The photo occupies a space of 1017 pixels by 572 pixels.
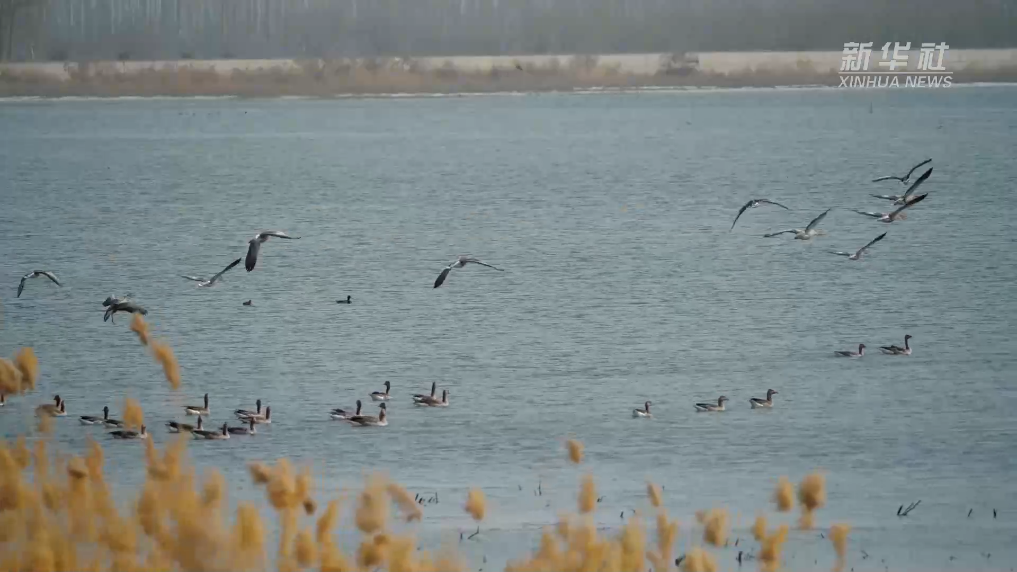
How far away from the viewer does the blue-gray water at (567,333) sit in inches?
562

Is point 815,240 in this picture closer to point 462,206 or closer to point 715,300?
point 715,300

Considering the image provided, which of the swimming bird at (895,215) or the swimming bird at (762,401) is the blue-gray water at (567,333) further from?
the swimming bird at (895,215)

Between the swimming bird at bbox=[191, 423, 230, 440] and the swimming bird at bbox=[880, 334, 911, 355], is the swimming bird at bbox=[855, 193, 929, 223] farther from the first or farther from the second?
the swimming bird at bbox=[191, 423, 230, 440]

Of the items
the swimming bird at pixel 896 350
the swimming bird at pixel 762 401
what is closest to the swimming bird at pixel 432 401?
the swimming bird at pixel 762 401

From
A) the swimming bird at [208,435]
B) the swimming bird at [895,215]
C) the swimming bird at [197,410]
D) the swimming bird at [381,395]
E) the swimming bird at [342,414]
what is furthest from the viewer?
the swimming bird at [895,215]

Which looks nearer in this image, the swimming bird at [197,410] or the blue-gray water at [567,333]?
the blue-gray water at [567,333]

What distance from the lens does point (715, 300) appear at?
29.9m

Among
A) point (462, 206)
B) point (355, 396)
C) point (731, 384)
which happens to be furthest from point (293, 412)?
point (462, 206)

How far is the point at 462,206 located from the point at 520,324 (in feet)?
100

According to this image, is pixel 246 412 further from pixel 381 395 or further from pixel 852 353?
pixel 852 353

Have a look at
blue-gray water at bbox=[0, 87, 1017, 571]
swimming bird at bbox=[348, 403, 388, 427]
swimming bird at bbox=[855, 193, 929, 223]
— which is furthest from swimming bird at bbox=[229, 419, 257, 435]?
swimming bird at bbox=[855, 193, 929, 223]

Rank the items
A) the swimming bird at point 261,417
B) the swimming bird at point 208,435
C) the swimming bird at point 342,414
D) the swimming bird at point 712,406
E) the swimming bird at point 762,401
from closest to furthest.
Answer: the swimming bird at point 208,435 < the swimming bird at point 261,417 < the swimming bird at point 342,414 < the swimming bird at point 712,406 < the swimming bird at point 762,401

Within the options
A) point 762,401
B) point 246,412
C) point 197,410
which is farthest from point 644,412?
point 197,410

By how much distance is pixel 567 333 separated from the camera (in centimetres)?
2553
